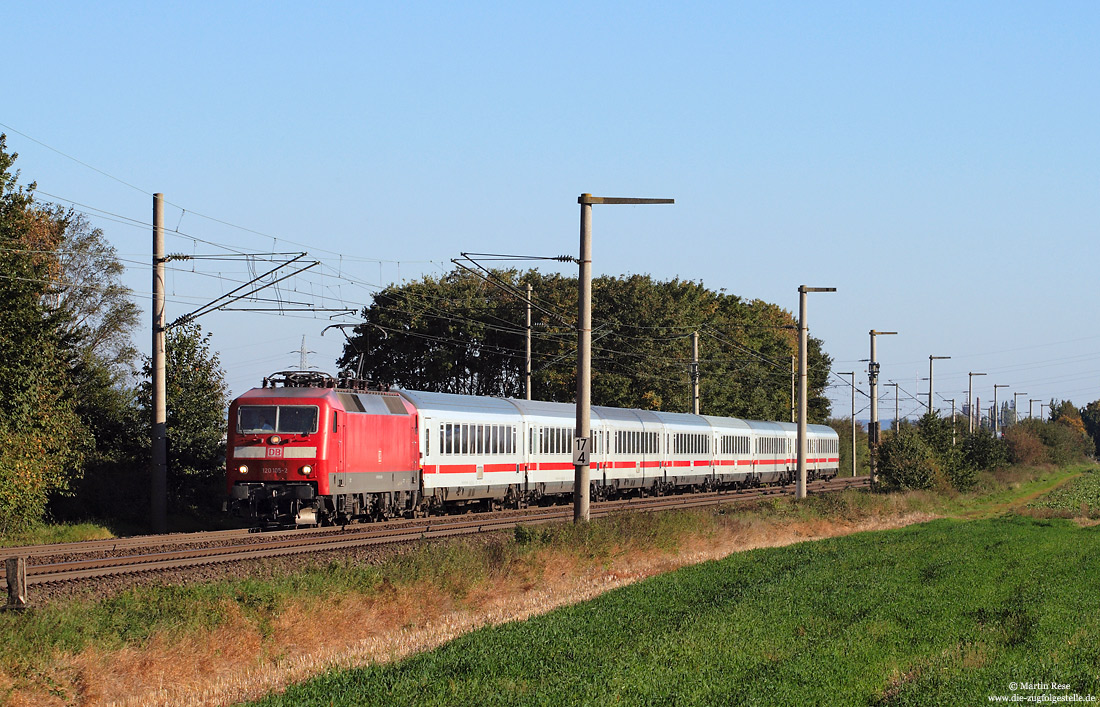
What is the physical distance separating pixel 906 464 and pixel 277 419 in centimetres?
3496

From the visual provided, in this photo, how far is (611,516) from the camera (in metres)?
29.7

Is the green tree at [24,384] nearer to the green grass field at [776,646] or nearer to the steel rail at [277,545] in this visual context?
the steel rail at [277,545]

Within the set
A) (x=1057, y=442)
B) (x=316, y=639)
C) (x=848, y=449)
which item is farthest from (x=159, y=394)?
(x=1057, y=442)

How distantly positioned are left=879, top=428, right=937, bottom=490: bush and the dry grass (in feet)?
108

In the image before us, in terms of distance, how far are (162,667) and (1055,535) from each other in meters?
32.9

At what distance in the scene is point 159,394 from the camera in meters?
31.2

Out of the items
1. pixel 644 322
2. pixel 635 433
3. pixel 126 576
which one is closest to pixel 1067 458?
pixel 644 322

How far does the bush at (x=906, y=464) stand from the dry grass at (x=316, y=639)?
108 ft

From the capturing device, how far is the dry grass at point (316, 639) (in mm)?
12945

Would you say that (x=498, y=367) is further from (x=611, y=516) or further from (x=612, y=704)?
(x=612, y=704)

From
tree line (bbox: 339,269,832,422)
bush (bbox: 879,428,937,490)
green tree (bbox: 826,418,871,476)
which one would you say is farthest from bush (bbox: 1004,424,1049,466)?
bush (bbox: 879,428,937,490)

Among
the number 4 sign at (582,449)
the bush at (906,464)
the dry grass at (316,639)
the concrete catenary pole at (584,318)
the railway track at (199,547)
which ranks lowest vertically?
the dry grass at (316,639)

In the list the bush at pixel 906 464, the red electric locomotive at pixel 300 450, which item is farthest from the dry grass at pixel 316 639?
the bush at pixel 906 464

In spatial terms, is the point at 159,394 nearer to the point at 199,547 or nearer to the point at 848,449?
the point at 199,547
